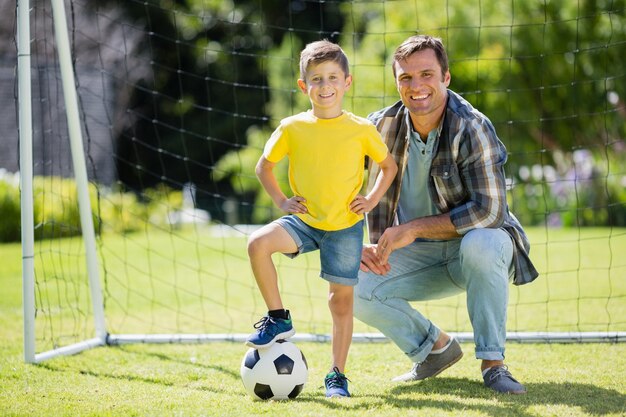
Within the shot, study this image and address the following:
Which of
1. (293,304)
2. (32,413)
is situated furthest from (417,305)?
(32,413)

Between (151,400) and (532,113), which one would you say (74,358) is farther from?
(532,113)

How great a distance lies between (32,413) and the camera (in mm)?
3045

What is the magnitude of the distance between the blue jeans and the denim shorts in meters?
0.37

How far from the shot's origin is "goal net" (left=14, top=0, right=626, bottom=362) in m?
4.80

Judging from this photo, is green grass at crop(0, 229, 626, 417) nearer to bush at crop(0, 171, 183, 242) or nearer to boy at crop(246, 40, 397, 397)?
boy at crop(246, 40, 397, 397)

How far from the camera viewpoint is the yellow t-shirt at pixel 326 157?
3.14 meters

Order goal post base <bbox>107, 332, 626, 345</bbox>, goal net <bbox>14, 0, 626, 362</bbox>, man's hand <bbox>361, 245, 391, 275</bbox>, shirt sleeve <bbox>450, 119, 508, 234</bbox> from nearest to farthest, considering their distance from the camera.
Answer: shirt sleeve <bbox>450, 119, 508, 234</bbox>
man's hand <bbox>361, 245, 391, 275</bbox>
goal post base <bbox>107, 332, 626, 345</bbox>
goal net <bbox>14, 0, 626, 362</bbox>

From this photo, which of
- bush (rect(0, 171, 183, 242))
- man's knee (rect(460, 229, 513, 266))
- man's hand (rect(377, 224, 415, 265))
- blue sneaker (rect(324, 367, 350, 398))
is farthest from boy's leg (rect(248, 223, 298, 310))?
bush (rect(0, 171, 183, 242))

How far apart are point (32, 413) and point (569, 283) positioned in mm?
4441

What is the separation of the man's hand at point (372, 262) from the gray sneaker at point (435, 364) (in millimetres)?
434

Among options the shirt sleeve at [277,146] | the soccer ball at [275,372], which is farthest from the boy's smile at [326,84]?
the soccer ball at [275,372]

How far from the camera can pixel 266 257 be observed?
3092mm

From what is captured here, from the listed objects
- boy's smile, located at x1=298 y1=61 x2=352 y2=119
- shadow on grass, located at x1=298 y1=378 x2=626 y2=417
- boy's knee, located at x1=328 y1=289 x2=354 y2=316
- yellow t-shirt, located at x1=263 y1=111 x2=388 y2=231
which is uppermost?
boy's smile, located at x1=298 y1=61 x2=352 y2=119

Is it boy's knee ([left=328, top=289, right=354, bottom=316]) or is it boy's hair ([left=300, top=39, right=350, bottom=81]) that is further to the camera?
boy's knee ([left=328, top=289, right=354, bottom=316])
